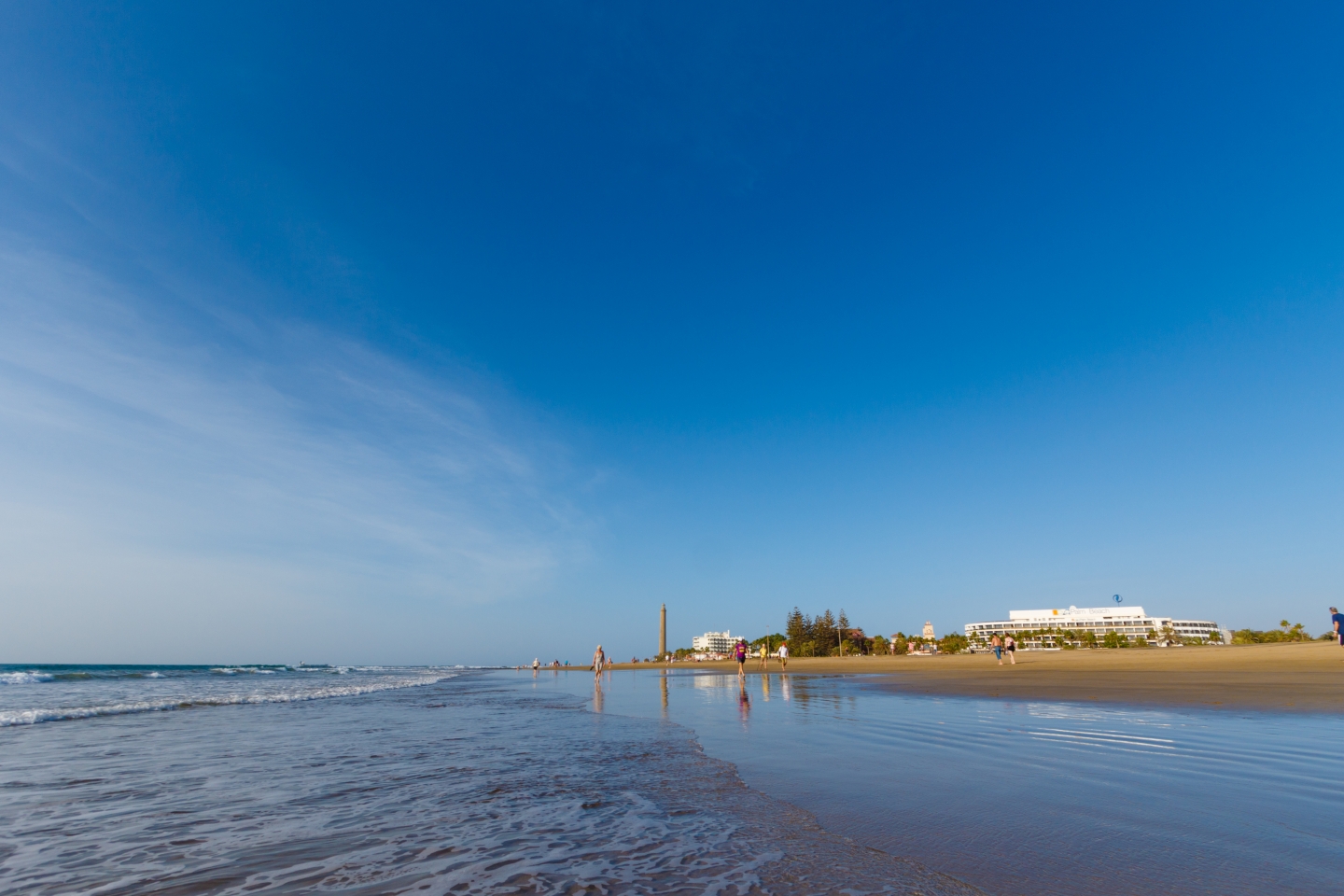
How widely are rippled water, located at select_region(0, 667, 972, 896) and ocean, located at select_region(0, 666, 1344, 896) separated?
0.03 meters

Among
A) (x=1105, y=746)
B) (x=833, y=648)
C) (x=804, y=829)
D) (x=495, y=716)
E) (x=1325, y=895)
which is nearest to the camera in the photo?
(x=1325, y=895)

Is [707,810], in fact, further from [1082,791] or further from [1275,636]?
[1275,636]

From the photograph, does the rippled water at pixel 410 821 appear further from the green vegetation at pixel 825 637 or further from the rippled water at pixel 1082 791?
the green vegetation at pixel 825 637

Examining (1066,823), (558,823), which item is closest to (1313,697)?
(1066,823)

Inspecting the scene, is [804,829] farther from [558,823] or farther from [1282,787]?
[1282,787]

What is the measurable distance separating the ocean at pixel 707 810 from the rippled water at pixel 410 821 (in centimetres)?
3

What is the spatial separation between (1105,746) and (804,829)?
226 inches

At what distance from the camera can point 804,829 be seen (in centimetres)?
492

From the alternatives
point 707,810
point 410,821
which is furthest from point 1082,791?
point 410,821

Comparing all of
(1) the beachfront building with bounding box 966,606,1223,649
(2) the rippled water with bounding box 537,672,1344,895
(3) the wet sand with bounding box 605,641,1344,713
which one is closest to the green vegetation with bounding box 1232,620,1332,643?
(3) the wet sand with bounding box 605,641,1344,713

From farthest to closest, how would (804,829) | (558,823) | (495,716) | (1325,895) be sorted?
(495,716) → (558,823) → (804,829) → (1325,895)

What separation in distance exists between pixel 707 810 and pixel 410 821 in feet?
9.18

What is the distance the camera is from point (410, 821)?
5.53 metres

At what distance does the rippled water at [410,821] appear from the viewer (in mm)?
4031
